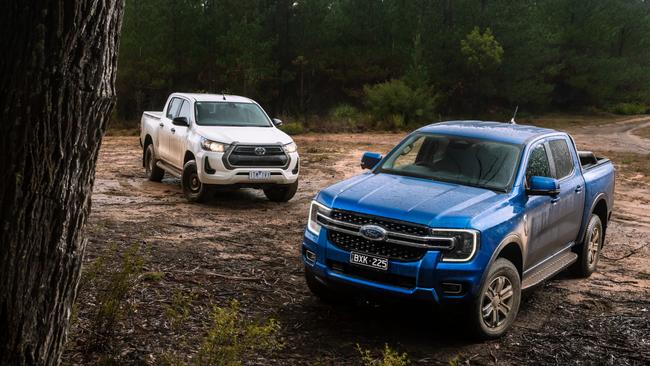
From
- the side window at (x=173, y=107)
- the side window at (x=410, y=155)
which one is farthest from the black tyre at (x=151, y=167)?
A: the side window at (x=410, y=155)

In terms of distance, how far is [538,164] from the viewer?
7410mm

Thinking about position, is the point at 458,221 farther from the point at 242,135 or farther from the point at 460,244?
the point at 242,135

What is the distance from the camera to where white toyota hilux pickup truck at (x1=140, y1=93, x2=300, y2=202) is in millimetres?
11680

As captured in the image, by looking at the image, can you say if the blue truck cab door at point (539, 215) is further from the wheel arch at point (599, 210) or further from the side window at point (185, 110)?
the side window at point (185, 110)

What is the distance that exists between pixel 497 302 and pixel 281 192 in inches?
269

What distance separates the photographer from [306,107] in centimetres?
4547

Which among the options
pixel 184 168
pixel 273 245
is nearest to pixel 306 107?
pixel 184 168

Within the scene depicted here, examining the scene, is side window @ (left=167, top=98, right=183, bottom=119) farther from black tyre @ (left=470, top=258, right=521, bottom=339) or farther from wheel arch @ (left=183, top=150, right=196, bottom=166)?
black tyre @ (left=470, top=258, right=521, bottom=339)

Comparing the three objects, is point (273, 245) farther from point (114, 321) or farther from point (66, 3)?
point (66, 3)

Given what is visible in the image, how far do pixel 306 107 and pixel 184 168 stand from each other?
33.6 m

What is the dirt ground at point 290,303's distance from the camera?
5840 millimetres

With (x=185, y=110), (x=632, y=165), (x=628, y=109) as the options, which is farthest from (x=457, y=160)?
(x=628, y=109)

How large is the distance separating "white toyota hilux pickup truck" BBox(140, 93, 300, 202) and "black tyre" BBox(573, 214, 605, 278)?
526 centimetres

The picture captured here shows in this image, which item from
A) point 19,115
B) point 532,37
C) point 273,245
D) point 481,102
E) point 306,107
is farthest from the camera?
A: point 306,107
